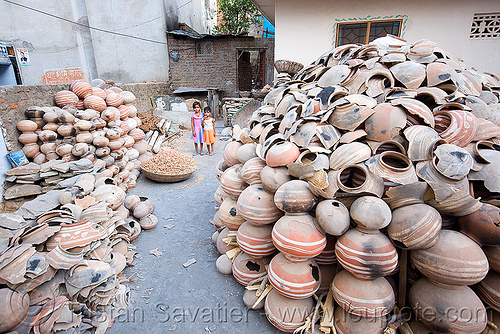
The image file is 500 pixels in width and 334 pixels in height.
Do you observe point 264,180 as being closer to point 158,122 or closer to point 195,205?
point 195,205

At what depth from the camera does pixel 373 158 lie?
2.06 metres

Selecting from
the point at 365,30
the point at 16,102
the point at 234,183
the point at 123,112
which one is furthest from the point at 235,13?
the point at 234,183

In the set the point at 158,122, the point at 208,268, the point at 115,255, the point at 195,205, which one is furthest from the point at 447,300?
the point at 158,122

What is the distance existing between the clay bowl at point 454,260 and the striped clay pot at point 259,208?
1149 mm

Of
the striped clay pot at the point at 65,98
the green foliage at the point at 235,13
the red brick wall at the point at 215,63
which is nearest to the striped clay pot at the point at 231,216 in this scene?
the striped clay pot at the point at 65,98

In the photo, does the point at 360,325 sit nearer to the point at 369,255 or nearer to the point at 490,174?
the point at 369,255

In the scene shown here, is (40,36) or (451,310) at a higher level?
(40,36)

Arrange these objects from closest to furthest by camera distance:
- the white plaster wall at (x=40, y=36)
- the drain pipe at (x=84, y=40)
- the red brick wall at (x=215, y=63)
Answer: the white plaster wall at (x=40, y=36) < the drain pipe at (x=84, y=40) < the red brick wall at (x=215, y=63)

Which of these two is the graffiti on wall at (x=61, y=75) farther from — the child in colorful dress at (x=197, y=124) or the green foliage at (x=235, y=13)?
the child in colorful dress at (x=197, y=124)

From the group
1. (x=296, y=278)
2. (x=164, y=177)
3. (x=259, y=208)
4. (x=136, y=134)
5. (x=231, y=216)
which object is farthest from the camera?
(x=136, y=134)

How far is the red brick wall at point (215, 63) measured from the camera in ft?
40.1

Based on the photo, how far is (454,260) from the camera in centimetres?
171

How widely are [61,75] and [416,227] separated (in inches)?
594

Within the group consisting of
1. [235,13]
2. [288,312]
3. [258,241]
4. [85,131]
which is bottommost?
[288,312]
